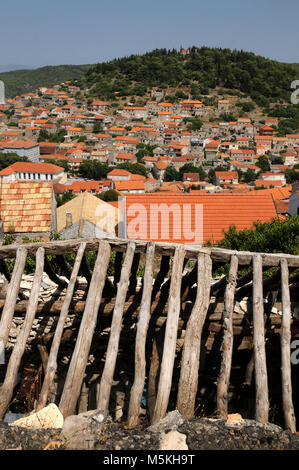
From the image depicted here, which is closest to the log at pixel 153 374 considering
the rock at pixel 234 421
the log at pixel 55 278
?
the rock at pixel 234 421

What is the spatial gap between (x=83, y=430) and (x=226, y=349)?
1794mm

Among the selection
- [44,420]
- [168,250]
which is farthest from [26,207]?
[44,420]

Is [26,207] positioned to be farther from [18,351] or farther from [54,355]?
[54,355]

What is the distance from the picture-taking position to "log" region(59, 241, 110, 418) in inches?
151

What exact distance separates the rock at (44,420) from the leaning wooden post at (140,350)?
70 cm

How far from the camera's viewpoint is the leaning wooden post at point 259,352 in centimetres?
371

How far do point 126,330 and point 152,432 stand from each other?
2893mm

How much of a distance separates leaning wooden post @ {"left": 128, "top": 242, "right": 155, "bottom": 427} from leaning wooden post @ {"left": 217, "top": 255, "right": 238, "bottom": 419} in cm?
84

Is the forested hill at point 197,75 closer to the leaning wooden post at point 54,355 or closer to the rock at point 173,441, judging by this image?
the leaning wooden post at point 54,355

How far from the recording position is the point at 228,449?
10.1 feet

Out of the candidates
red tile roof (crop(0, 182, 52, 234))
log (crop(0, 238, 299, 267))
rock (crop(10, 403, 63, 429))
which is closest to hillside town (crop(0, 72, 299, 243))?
red tile roof (crop(0, 182, 52, 234))

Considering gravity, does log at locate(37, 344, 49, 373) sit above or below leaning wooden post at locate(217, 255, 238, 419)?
below

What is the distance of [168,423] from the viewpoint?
344cm

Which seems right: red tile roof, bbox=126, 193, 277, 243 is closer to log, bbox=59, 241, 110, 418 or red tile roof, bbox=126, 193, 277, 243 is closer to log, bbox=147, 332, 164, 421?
log, bbox=147, 332, 164, 421
